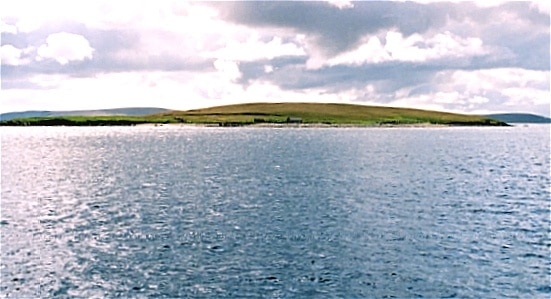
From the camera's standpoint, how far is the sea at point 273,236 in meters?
28.9

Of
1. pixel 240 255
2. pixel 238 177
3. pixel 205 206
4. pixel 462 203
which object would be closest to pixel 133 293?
pixel 240 255

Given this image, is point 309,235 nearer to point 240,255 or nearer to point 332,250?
point 332,250

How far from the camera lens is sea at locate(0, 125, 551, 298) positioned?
94.8 feet

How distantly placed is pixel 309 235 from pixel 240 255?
721cm

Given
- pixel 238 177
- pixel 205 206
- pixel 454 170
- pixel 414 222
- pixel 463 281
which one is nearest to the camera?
pixel 463 281

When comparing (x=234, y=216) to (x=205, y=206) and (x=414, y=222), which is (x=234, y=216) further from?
(x=414, y=222)

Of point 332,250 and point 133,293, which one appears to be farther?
point 332,250

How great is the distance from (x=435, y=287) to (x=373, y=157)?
3061 inches

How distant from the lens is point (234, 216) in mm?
45062

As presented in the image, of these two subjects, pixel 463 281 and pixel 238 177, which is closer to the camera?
pixel 463 281

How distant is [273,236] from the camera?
38656 millimetres

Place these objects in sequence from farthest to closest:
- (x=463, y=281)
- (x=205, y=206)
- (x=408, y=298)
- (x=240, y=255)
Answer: (x=205, y=206)
(x=240, y=255)
(x=463, y=281)
(x=408, y=298)

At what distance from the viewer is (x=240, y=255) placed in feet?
111

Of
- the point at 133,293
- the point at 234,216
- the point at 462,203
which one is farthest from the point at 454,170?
the point at 133,293
